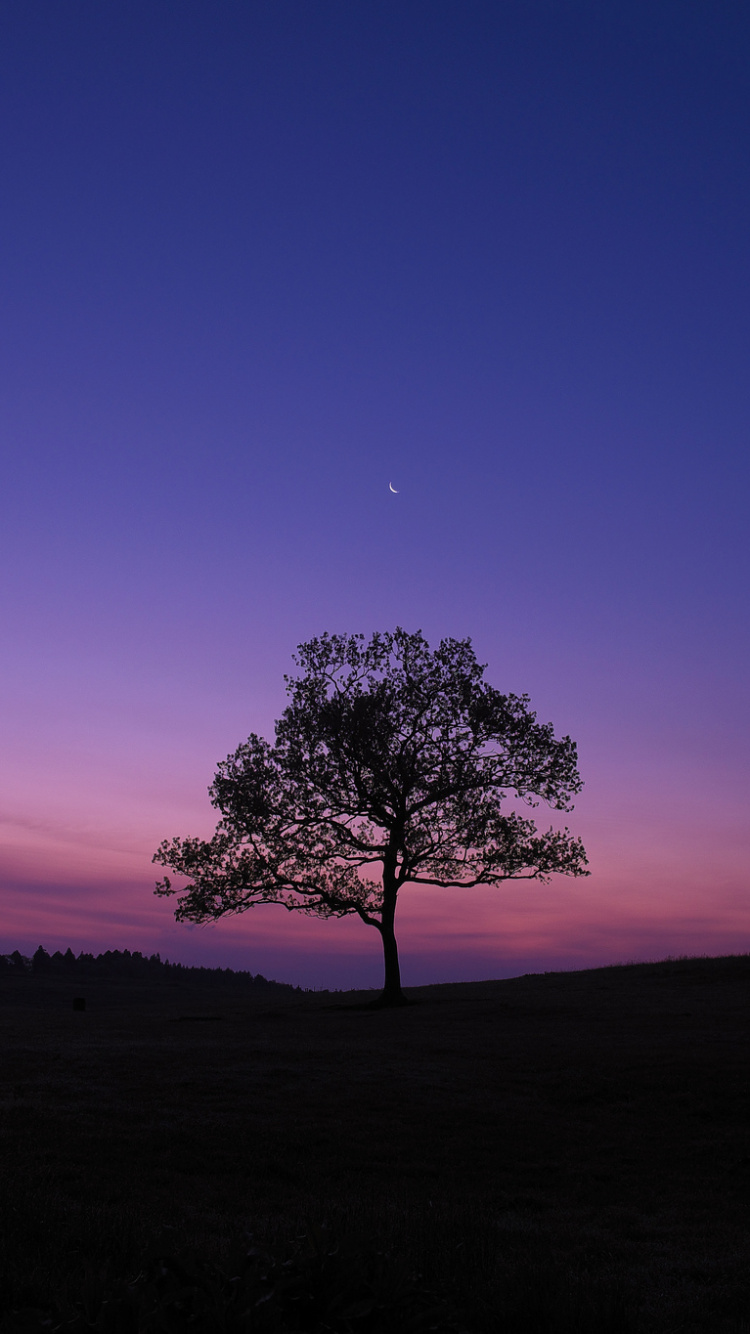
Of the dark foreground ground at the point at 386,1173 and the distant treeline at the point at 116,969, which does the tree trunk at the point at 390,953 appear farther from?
the distant treeline at the point at 116,969

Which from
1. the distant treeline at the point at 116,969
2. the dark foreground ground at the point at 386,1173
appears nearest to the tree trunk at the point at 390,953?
the dark foreground ground at the point at 386,1173

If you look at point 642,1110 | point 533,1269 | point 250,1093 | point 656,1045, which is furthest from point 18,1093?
point 656,1045

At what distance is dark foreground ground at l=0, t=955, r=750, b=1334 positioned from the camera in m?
6.44

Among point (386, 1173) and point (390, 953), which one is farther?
point (390, 953)

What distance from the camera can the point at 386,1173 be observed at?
14531 millimetres

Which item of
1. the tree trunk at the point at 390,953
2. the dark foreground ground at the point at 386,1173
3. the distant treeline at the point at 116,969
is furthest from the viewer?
the distant treeline at the point at 116,969

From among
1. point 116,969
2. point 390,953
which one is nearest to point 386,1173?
point 390,953

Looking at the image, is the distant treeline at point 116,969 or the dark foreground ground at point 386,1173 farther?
the distant treeline at point 116,969

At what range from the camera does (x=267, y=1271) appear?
20.8 feet

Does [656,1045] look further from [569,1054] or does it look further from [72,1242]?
[72,1242]

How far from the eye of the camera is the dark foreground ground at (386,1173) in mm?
6441

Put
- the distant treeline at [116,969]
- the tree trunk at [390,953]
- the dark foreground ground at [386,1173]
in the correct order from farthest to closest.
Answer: the distant treeline at [116,969], the tree trunk at [390,953], the dark foreground ground at [386,1173]

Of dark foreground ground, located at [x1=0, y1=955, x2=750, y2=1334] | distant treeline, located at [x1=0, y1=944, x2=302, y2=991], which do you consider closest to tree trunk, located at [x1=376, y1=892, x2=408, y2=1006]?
dark foreground ground, located at [x1=0, y1=955, x2=750, y2=1334]

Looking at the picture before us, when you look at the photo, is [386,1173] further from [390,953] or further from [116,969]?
[116,969]
